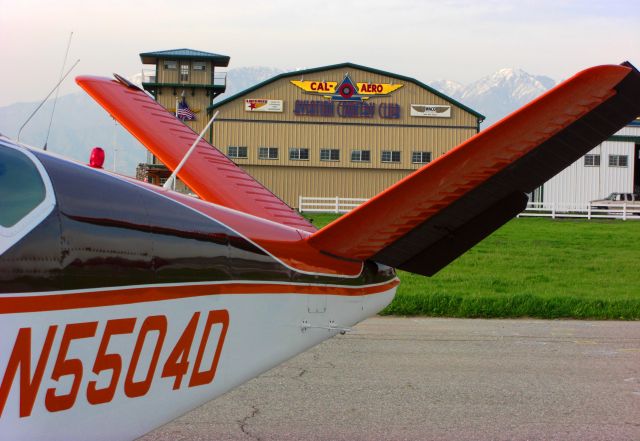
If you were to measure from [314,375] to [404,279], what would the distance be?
7.42m

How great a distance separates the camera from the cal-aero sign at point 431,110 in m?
46.0

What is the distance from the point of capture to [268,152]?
46250 millimetres

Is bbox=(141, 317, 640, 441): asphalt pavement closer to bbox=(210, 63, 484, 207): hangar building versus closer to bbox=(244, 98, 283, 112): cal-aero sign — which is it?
bbox=(210, 63, 484, 207): hangar building

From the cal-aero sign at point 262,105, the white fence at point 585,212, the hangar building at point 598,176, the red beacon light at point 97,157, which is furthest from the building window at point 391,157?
the red beacon light at point 97,157

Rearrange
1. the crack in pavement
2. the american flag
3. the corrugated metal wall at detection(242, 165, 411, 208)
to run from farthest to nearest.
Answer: the corrugated metal wall at detection(242, 165, 411, 208)
the american flag
the crack in pavement

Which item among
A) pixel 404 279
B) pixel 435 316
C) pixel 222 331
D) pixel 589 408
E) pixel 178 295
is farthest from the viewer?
pixel 404 279

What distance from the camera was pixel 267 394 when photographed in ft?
19.7

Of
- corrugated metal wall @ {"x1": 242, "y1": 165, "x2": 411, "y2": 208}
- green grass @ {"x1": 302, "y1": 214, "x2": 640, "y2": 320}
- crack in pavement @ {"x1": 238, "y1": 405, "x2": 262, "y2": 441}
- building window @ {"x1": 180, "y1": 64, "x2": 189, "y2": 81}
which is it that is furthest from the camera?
building window @ {"x1": 180, "y1": 64, "x2": 189, "y2": 81}

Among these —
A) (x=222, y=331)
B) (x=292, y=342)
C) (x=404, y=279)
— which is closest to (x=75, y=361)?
(x=222, y=331)

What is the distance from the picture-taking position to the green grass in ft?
35.4

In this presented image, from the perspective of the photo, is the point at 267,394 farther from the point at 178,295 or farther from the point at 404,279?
the point at 404,279

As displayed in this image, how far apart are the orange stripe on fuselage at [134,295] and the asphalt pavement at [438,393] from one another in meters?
1.37

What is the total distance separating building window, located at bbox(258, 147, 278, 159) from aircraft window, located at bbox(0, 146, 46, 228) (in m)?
43.4

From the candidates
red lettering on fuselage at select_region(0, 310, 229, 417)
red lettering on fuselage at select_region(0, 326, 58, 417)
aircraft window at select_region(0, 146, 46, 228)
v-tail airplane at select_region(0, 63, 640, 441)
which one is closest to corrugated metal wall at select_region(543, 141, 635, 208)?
v-tail airplane at select_region(0, 63, 640, 441)
